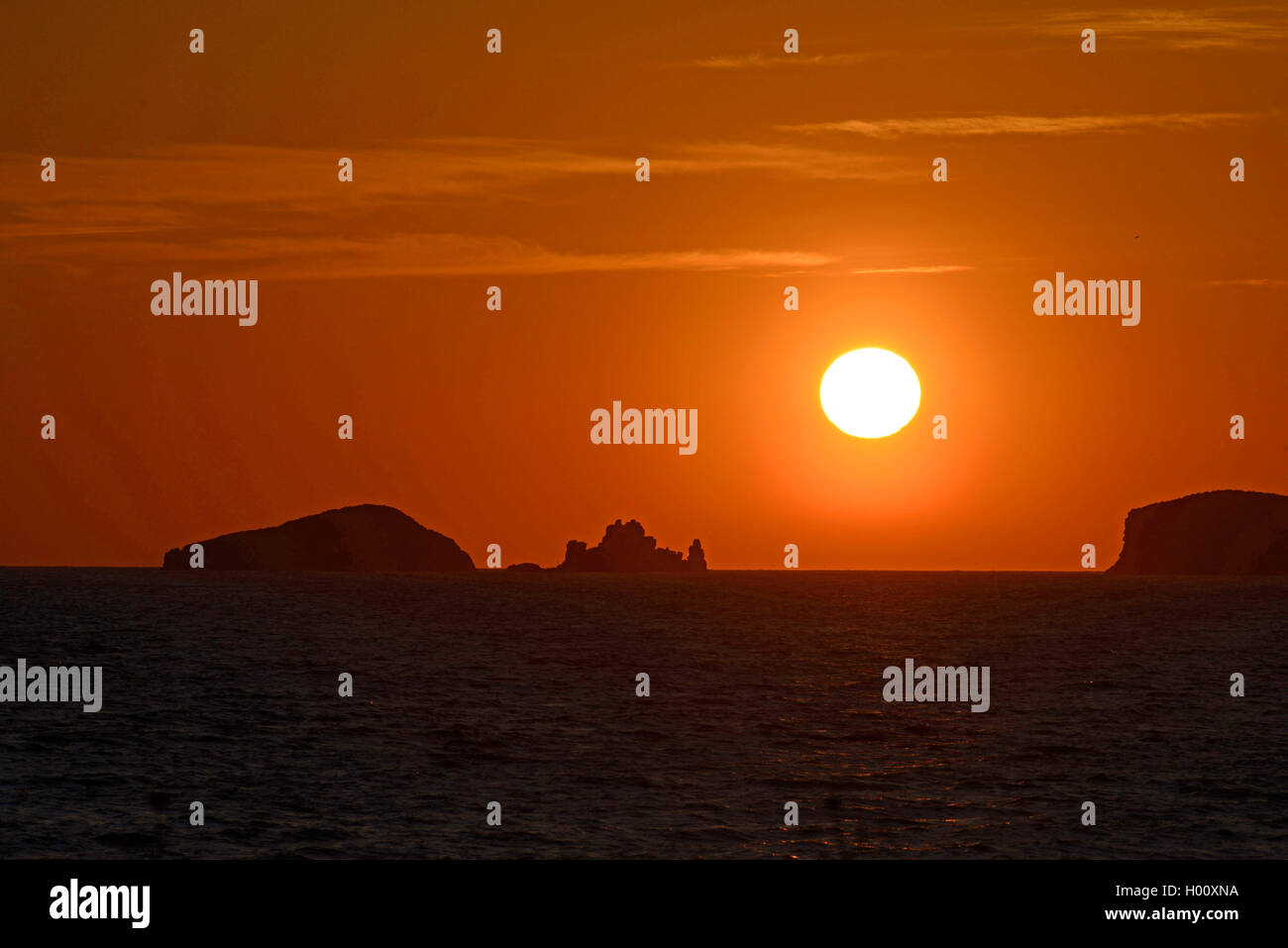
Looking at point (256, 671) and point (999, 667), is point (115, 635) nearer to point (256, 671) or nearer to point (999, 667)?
point (256, 671)

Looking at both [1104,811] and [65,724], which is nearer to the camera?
[1104,811]

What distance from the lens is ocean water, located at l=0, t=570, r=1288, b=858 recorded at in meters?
40.9

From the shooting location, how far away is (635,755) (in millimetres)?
55969

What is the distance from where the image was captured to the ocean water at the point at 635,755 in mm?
40906

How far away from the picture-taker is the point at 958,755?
187 ft

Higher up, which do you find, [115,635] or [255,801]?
[115,635]

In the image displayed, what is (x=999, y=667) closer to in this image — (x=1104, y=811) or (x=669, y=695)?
(x=669, y=695)

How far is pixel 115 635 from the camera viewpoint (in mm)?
127750

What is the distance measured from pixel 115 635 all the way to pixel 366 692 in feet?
187

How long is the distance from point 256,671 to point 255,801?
158 feet
